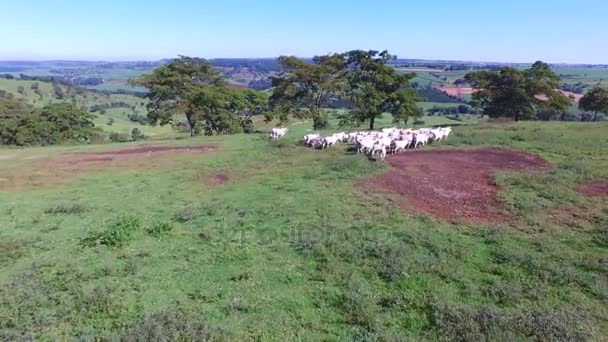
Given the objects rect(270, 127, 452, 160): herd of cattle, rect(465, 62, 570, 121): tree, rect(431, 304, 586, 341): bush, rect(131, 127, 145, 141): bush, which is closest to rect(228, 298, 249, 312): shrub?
rect(431, 304, 586, 341): bush

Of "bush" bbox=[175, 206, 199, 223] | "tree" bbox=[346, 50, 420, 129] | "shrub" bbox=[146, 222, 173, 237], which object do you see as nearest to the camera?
"shrub" bbox=[146, 222, 173, 237]

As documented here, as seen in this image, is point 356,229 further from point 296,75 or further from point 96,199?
point 296,75

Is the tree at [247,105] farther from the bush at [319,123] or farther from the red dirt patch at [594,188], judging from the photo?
the red dirt patch at [594,188]

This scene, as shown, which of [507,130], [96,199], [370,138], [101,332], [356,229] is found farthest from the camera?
[507,130]

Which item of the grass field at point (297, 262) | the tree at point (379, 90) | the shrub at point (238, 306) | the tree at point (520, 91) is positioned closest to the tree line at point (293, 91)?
the tree at point (379, 90)

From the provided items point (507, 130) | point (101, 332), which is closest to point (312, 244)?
point (101, 332)

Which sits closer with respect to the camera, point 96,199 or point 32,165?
point 96,199

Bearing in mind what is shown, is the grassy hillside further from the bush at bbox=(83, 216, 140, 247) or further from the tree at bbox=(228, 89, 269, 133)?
the bush at bbox=(83, 216, 140, 247)

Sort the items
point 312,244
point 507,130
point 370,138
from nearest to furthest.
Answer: point 312,244 → point 370,138 → point 507,130
